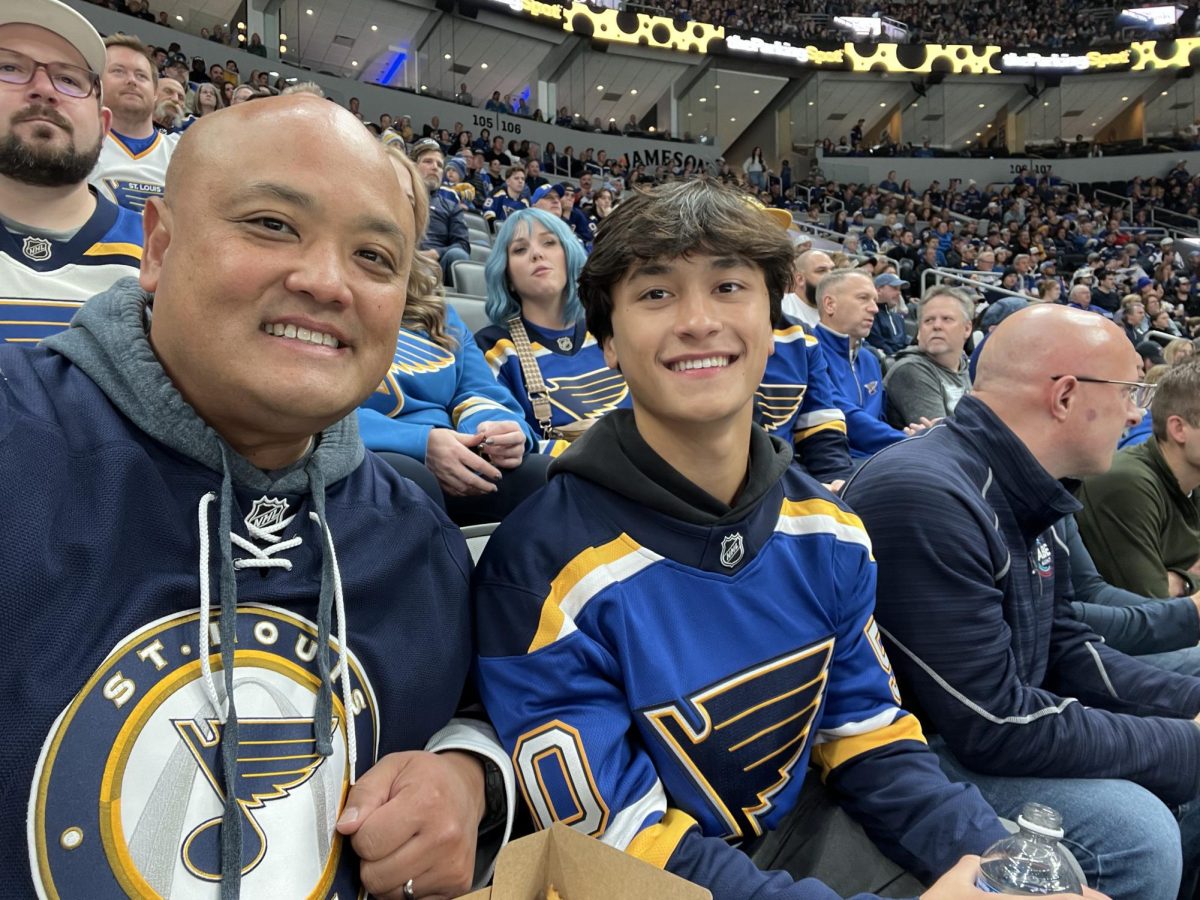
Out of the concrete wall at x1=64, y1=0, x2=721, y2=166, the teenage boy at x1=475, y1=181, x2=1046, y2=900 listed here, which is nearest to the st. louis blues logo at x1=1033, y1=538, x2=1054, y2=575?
the teenage boy at x1=475, y1=181, x2=1046, y2=900

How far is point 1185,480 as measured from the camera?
7.65 ft

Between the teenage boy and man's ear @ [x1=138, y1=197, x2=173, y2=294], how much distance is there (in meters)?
0.52

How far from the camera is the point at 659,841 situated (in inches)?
37.8

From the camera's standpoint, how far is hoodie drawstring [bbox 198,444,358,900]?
75cm

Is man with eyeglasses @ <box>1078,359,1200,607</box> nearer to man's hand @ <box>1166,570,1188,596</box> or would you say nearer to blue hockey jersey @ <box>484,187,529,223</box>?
man's hand @ <box>1166,570,1188,596</box>

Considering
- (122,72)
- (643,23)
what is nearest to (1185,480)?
(122,72)

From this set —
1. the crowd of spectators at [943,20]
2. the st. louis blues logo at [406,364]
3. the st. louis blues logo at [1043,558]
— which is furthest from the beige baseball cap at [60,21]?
the crowd of spectators at [943,20]

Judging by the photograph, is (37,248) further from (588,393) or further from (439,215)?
(439,215)

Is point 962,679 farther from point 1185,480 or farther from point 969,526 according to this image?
point 1185,480

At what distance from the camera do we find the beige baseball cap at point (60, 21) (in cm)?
154

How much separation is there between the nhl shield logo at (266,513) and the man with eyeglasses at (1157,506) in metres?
2.25

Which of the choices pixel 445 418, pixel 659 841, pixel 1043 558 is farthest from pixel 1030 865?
pixel 445 418

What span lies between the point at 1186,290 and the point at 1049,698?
13243mm

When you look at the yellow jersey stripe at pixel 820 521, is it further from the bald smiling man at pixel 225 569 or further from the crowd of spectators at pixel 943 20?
the crowd of spectators at pixel 943 20
